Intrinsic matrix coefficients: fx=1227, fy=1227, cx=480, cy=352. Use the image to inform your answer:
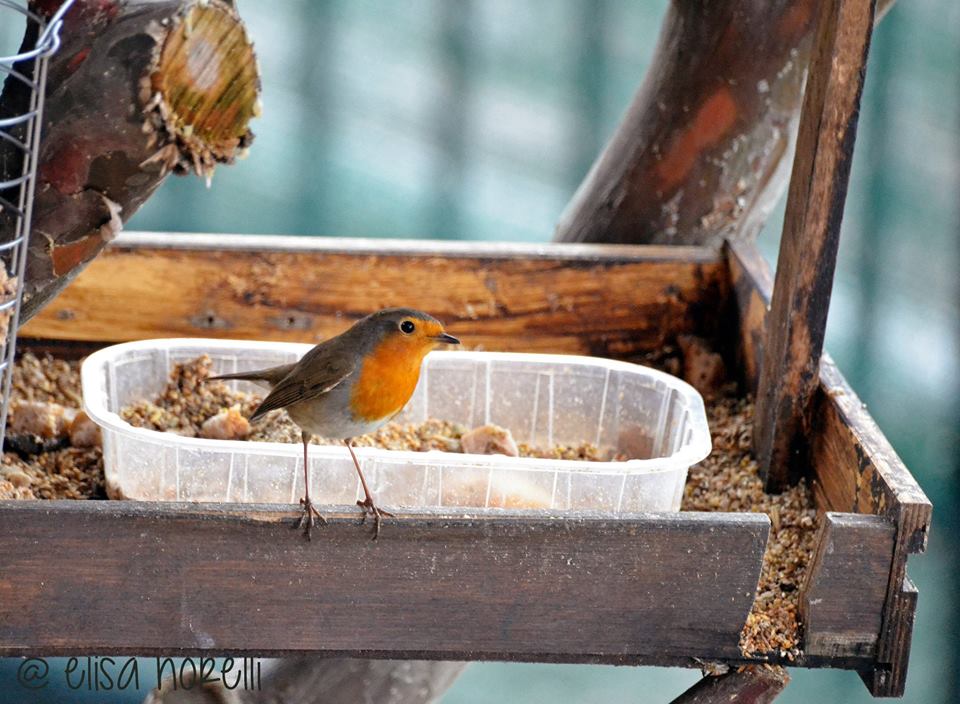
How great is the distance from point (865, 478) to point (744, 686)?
372mm

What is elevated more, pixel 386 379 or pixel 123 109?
pixel 123 109

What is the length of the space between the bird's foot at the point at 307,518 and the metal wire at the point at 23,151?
49 cm

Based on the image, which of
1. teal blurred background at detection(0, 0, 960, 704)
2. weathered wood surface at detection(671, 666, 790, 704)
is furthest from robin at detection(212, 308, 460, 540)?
teal blurred background at detection(0, 0, 960, 704)

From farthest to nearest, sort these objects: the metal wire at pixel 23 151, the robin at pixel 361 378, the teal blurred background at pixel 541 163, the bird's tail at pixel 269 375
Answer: the teal blurred background at pixel 541 163 < the bird's tail at pixel 269 375 < the robin at pixel 361 378 < the metal wire at pixel 23 151

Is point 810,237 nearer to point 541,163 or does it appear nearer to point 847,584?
point 847,584

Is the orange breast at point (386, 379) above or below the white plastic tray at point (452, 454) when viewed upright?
above

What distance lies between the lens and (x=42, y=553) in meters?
1.62

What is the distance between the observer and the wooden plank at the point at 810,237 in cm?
196

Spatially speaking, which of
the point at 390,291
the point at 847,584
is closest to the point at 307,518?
the point at 847,584

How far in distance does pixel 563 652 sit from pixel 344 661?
61cm

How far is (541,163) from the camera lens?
16.9ft

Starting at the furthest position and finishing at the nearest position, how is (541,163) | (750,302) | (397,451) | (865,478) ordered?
(541,163) → (750,302) → (397,451) → (865,478)

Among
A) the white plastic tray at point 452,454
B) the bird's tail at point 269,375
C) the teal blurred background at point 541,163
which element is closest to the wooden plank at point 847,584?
the white plastic tray at point 452,454

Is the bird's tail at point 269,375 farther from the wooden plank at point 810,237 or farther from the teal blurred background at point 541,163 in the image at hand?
the teal blurred background at point 541,163
